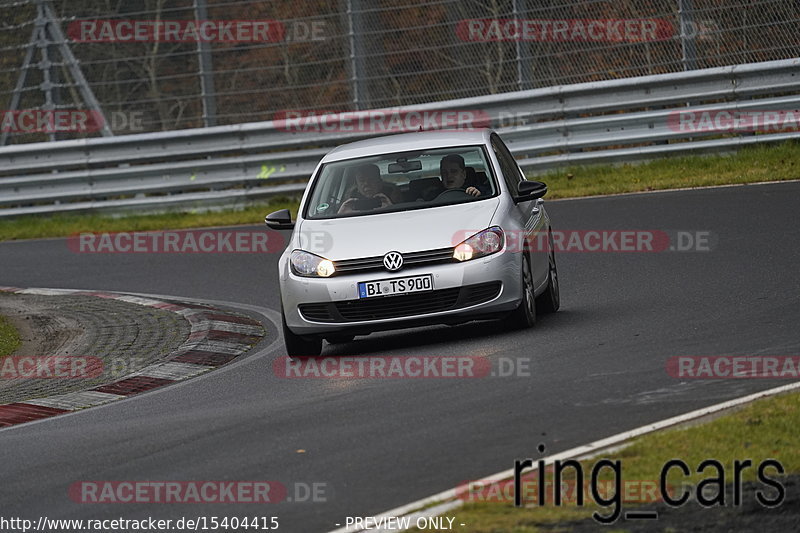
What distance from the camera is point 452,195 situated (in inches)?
423

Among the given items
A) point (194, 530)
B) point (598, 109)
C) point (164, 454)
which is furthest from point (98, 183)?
point (194, 530)

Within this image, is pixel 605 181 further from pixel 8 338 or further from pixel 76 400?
pixel 76 400

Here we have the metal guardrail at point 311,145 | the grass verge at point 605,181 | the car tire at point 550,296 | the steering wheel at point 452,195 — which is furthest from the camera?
the metal guardrail at point 311,145

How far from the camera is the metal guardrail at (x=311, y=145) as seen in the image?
18812 mm

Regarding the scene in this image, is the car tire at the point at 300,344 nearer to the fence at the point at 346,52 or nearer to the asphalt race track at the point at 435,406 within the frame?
the asphalt race track at the point at 435,406

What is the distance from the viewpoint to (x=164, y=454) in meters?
7.55

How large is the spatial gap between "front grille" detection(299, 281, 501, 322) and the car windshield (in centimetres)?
96

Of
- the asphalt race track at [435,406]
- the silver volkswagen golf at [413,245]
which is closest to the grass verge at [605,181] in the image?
the asphalt race track at [435,406]

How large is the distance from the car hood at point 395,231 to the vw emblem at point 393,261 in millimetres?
49

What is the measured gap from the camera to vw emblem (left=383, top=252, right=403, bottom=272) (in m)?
9.81

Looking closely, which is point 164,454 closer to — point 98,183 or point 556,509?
point 556,509

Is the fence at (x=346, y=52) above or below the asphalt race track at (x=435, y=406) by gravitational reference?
above

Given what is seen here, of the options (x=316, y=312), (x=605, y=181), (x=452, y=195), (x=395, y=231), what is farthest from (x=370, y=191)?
(x=605, y=181)

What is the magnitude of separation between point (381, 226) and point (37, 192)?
505 inches
